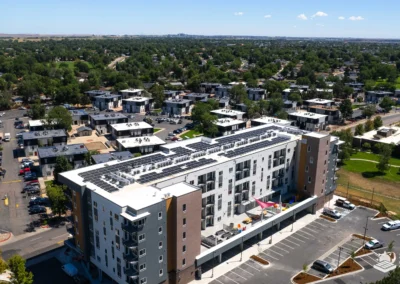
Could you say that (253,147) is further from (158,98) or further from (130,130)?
(158,98)

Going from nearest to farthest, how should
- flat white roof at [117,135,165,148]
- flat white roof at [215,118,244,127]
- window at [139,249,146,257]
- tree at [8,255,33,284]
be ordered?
1. window at [139,249,146,257]
2. tree at [8,255,33,284]
3. flat white roof at [117,135,165,148]
4. flat white roof at [215,118,244,127]

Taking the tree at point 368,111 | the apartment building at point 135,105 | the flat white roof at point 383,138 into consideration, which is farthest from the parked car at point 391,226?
the apartment building at point 135,105

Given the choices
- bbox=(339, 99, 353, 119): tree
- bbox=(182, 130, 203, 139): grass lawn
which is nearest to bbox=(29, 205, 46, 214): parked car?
bbox=(182, 130, 203, 139): grass lawn

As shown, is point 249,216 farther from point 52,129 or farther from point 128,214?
point 52,129

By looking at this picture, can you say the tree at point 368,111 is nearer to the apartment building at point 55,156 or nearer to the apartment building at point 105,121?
the apartment building at point 105,121

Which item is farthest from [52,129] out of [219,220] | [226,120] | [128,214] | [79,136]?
[128,214]

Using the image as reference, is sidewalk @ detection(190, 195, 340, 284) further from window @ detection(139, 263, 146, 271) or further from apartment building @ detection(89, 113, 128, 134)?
apartment building @ detection(89, 113, 128, 134)
